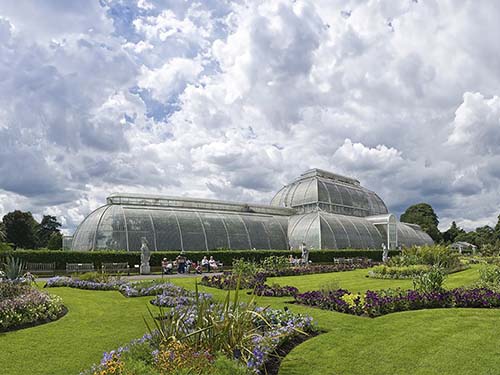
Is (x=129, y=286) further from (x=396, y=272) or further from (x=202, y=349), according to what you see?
(x=396, y=272)

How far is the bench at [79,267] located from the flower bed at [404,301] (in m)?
21.8

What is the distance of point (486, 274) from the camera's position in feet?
58.3

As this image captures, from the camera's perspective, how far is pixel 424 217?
9606cm

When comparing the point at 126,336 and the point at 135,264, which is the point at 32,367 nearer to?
the point at 126,336

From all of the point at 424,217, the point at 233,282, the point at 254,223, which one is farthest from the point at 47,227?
the point at 424,217

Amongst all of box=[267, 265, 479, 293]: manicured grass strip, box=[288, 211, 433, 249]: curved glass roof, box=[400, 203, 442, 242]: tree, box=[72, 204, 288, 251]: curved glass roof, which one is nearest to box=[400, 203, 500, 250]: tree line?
box=[400, 203, 442, 242]: tree

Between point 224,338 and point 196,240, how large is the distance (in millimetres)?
34018

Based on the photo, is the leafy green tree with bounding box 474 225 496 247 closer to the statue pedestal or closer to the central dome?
the central dome

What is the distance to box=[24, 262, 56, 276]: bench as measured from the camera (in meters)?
28.5

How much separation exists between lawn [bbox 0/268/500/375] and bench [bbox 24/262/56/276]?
18272 mm

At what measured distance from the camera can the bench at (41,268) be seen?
28469 millimetres

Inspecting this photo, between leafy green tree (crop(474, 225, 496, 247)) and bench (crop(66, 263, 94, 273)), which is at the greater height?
leafy green tree (crop(474, 225, 496, 247))

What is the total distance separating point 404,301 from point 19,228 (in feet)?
198

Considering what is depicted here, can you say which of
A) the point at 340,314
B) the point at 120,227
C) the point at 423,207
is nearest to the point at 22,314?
the point at 340,314
